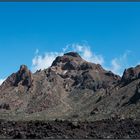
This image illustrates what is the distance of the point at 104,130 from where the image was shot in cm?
7656

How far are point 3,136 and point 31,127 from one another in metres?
7.72

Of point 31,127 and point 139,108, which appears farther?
point 139,108

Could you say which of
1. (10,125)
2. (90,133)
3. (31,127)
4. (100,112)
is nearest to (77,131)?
(90,133)

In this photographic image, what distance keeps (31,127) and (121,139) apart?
58.3ft

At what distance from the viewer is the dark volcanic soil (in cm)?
7062

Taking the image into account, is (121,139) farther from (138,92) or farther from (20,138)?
(138,92)

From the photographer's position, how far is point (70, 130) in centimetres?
7419

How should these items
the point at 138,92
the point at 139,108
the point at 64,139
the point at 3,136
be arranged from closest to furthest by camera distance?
the point at 64,139 < the point at 3,136 < the point at 139,108 < the point at 138,92

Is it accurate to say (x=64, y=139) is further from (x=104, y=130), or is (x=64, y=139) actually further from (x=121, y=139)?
(x=104, y=130)

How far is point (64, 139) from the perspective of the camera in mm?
64812

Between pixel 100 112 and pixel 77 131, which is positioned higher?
pixel 100 112

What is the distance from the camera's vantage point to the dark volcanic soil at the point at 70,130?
232 feet

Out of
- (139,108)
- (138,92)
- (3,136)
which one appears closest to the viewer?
(3,136)

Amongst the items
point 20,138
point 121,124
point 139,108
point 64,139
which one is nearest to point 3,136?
point 20,138
